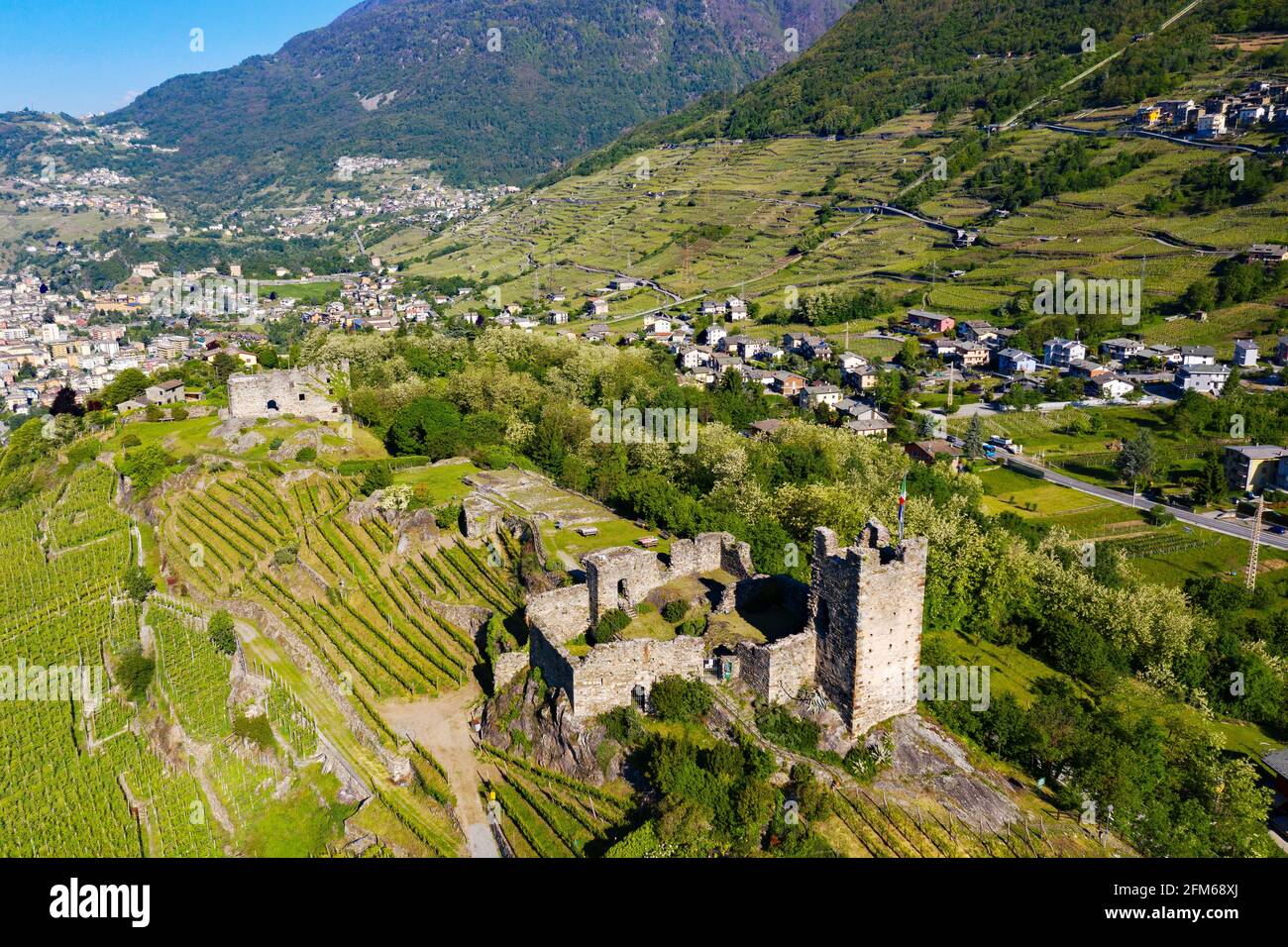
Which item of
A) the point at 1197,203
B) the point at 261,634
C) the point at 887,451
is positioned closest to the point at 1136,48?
the point at 1197,203

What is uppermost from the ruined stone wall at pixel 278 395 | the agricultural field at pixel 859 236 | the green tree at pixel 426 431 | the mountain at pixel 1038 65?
the mountain at pixel 1038 65

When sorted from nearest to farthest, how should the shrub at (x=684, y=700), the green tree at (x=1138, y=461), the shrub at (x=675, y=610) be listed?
1. the shrub at (x=684, y=700)
2. the shrub at (x=675, y=610)
3. the green tree at (x=1138, y=461)

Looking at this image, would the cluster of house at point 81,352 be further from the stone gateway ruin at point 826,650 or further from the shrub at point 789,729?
the shrub at point 789,729

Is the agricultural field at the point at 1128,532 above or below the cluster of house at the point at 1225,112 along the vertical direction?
below

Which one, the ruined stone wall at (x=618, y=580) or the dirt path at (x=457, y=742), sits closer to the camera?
the dirt path at (x=457, y=742)

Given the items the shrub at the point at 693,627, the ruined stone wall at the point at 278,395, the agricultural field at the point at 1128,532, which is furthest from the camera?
the ruined stone wall at the point at 278,395

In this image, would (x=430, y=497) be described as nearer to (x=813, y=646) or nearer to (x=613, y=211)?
(x=813, y=646)

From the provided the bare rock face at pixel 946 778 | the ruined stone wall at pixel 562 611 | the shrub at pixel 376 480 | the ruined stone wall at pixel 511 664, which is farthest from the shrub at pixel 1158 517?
the shrub at pixel 376 480
